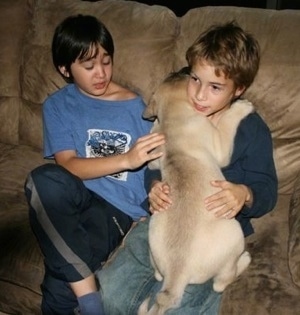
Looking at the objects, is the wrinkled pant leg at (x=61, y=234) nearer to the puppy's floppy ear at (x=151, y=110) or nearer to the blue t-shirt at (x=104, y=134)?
the blue t-shirt at (x=104, y=134)

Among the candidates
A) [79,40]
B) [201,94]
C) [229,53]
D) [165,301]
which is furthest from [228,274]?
[79,40]

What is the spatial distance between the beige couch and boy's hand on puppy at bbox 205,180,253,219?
0.22 meters

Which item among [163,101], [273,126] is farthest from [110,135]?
[273,126]

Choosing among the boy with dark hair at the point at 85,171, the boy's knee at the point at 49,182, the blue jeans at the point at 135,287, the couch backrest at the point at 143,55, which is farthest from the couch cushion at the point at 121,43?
the blue jeans at the point at 135,287

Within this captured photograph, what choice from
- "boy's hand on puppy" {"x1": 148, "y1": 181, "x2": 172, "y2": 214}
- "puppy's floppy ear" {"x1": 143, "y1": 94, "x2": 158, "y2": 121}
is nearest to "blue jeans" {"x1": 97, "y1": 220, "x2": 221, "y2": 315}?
"boy's hand on puppy" {"x1": 148, "y1": 181, "x2": 172, "y2": 214}

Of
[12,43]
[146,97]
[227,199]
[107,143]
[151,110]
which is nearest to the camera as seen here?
[227,199]

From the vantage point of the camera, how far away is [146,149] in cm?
185

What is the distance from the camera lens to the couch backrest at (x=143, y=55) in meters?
2.14

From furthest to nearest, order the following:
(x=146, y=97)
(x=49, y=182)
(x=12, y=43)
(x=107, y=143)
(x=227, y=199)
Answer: (x=12, y=43), (x=146, y=97), (x=107, y=143), (x=49, y=182), (x=227, y=199)

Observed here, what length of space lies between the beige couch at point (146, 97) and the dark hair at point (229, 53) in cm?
27

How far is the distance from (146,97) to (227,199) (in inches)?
29.9

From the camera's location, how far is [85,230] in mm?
1923

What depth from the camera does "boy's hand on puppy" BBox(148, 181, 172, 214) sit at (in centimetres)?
173

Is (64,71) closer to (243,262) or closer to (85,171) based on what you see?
(85,171)
